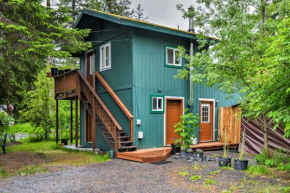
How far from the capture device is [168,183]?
17.5 feet

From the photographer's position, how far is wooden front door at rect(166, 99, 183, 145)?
398 inches

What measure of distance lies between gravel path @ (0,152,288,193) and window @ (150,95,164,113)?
9.30 ft

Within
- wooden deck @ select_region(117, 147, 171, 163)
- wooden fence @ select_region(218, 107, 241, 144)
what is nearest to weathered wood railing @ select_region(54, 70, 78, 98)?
wooden deck @ select_region(117, 147, 171, 163)

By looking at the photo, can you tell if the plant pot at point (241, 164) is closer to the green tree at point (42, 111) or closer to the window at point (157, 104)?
the window at point (157, 104)

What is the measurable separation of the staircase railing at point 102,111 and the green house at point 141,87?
0.04m

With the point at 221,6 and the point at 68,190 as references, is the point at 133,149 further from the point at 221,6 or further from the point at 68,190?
the point at 221,6

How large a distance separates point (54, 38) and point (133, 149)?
4.61 m

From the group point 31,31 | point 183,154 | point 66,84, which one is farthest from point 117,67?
point 183,154

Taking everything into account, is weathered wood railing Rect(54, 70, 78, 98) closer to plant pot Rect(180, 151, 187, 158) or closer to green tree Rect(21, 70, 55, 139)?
green tree Rect(21, 70, 55, 139)

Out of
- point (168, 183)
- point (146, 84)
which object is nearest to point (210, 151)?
point (146, 84)

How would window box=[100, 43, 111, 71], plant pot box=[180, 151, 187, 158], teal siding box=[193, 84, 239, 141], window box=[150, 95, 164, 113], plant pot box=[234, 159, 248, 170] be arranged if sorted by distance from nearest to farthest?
plant pot box=[234, 159, 248, 170], plant pot box=[180, 151, 187, 158], window box=[150, 95, 164, 113], window box=[100, 43, 111, 71], teal siding box=[193, 84, 239, 141]

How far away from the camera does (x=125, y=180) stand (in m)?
5.65

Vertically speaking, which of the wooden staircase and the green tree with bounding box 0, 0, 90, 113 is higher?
the green tree with bounding box 0, 0, 90, 113

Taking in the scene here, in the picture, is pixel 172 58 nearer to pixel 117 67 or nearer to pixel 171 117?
pixel 117 67
